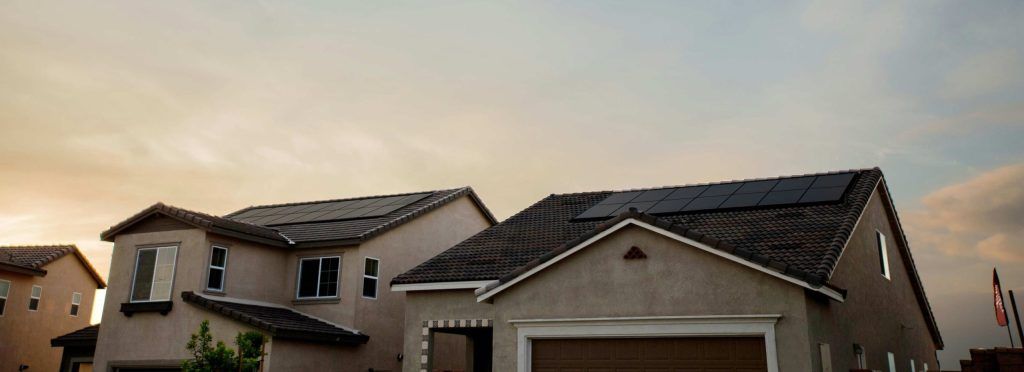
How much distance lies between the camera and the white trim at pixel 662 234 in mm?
12953

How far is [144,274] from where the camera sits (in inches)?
864

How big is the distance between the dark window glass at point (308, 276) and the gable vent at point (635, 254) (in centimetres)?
1239

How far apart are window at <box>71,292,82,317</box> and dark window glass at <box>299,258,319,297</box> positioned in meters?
14.9

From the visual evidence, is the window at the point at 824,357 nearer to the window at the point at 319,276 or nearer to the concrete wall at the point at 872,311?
the concrete wall at the point at 872,311

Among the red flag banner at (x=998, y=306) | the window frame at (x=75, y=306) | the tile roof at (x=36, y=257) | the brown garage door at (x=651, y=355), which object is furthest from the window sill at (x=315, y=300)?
the red flag banner at (x=998, y=306)

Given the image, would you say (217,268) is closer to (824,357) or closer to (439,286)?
(439,286)

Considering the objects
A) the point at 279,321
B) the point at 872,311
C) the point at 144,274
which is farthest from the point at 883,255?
the point at 144,274

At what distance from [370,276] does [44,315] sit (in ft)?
54.0

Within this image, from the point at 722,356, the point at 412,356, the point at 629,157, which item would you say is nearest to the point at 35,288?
the point at 412,356

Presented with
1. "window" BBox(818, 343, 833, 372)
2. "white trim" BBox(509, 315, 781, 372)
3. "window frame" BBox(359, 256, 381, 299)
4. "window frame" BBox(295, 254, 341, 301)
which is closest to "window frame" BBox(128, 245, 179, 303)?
"window frame" BBox(295, 254, 341, 301)

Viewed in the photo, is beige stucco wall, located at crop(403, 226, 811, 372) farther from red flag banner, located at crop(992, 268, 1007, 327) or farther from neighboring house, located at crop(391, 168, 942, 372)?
red flag banner, located at crop(992, 268, 1007, 327)

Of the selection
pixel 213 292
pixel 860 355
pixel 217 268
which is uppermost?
pixel 217 268

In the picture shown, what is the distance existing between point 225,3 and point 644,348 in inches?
514

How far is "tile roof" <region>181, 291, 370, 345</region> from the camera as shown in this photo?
19.3 metres
